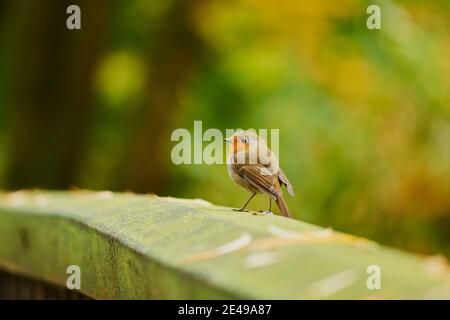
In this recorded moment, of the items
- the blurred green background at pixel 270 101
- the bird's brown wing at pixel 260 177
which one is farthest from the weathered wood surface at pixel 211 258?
the blurred green background at pixel 270 101

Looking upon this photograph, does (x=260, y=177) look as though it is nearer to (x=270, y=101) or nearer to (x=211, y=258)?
(x=211, y=258)

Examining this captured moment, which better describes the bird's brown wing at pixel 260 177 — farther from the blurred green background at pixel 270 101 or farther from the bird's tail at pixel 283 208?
the blurred green background at pixel 270 101

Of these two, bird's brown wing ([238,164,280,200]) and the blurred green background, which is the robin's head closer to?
bird's brown wing ([238,164,280,200])

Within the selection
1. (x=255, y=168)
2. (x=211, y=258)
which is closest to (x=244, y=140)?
(x=255, y=168)

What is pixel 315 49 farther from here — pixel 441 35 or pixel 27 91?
pixel 27 91

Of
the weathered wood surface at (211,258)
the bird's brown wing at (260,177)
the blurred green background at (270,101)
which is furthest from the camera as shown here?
the blurred green background at (270,101)
